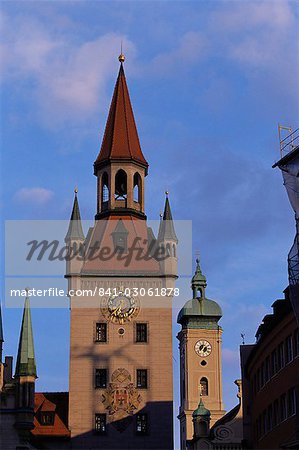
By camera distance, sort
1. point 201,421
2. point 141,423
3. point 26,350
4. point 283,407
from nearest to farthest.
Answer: point 283,407 → point 26,350 → point 141,423 → point 201,421

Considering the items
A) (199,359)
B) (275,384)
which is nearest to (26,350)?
(275,384)

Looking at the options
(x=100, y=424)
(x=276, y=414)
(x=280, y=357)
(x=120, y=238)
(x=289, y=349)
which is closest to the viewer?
(x=289, y=349)

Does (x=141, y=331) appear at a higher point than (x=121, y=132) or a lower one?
lower

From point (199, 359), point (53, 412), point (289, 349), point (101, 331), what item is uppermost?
point (199, 359)

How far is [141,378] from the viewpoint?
7406 centimetres

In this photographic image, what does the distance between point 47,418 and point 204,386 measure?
48158 mm

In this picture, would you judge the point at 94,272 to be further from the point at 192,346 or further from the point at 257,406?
the point at 192,346

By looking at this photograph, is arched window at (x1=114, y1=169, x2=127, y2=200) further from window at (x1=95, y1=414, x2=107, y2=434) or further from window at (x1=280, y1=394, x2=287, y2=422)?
window at (x1=280, y1=394, x2=287, y2=422)

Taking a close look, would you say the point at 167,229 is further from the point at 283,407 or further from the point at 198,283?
the point at 198,283

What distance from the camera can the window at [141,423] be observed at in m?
72.6

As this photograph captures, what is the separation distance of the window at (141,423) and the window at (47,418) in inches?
242

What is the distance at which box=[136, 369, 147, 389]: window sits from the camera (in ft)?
242

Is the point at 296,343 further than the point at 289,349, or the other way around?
the point at 289,349

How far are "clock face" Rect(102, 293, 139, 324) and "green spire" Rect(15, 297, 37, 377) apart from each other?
11.0 m
